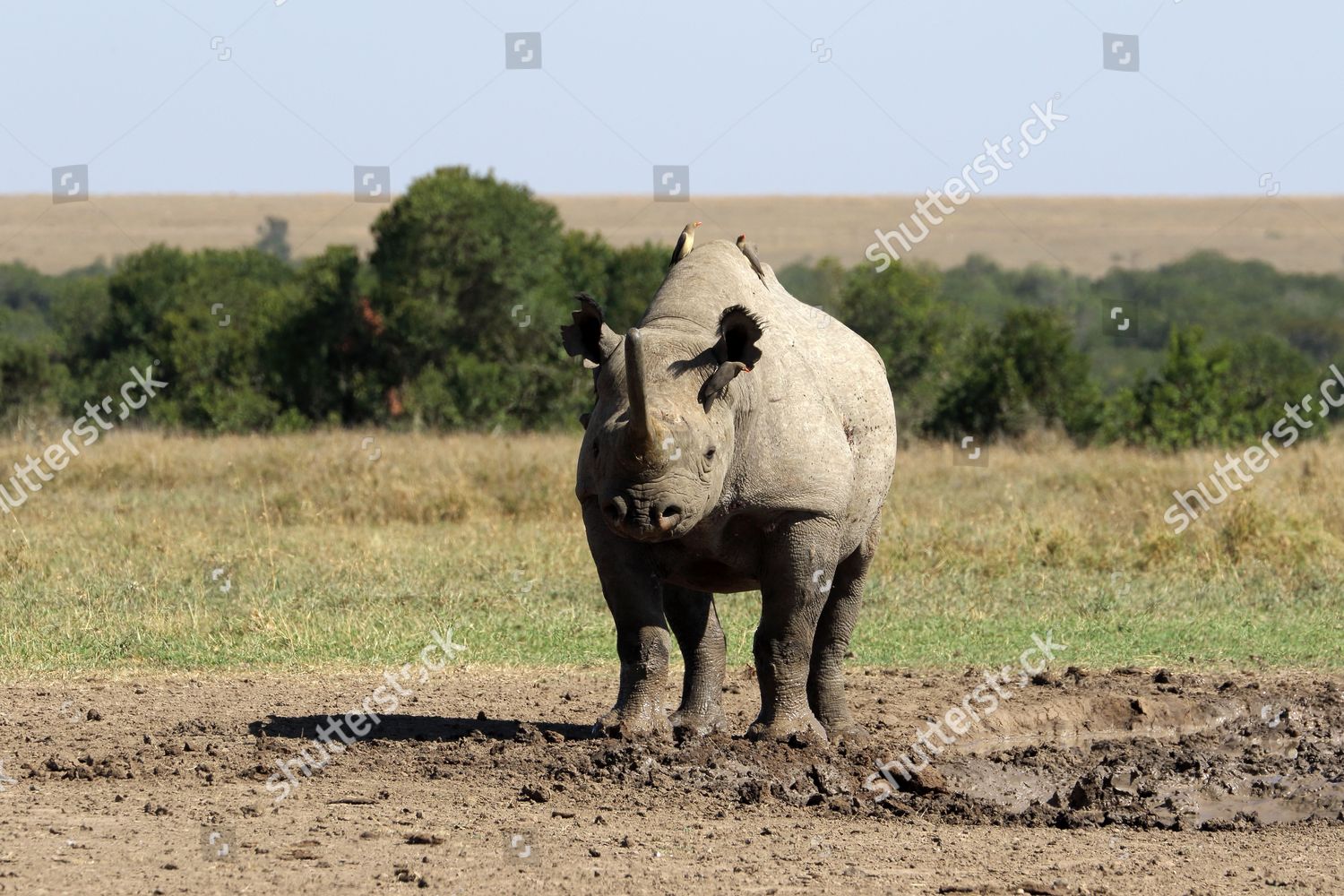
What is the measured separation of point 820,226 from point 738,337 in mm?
115691

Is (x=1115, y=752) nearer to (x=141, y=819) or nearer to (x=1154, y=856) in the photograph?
(x=1154, y=856)

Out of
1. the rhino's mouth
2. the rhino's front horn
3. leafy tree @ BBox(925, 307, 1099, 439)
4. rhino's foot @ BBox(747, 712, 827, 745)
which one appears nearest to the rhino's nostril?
the rhino's mouth

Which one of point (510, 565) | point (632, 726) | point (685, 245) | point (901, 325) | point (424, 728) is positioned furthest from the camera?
point (901, 325)

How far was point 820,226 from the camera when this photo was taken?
121875 millimetres

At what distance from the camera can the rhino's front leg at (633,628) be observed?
7.92m

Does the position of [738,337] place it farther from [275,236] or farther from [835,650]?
[275,236]

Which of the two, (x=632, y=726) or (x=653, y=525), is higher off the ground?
(x=653, y=525)

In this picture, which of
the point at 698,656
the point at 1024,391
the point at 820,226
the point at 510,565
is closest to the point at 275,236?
the point at 820,226

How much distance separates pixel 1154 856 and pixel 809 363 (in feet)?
9.21

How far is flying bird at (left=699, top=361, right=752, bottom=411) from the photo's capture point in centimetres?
750

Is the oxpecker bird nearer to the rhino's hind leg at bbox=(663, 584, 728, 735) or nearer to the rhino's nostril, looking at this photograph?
the rhino's hind leg at bbox=(663, 584, 728, 735)

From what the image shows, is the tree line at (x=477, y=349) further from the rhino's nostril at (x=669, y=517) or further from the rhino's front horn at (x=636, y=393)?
the rhino's front horn at (x=636, y=393)

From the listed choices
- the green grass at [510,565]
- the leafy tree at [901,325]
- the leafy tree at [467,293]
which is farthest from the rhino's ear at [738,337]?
the leafy tree at [901,325]

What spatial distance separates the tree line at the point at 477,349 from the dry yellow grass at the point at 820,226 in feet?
208
